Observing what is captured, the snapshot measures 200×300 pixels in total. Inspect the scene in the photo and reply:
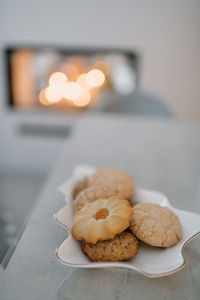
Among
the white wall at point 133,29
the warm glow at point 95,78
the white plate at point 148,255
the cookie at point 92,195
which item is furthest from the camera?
the warm glow at point 95,78

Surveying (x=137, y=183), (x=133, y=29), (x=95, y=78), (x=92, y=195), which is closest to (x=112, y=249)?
(x=92, y=195)

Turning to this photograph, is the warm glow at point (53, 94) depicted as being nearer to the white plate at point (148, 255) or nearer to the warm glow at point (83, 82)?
the warm glow at point (83, 82)

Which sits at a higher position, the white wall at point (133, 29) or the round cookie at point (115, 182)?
the white wall at point (133, 29)

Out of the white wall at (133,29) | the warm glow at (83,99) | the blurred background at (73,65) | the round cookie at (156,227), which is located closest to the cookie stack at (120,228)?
the round cookie at (156,227)

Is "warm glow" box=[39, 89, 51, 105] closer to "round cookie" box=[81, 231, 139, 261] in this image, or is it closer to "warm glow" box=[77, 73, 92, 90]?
"warm glow" box=[77, 73, 92, 90]

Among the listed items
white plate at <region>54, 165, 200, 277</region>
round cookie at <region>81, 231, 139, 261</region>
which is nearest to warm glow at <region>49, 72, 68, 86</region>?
white plate at <region>54, 165, 200, 277</region>

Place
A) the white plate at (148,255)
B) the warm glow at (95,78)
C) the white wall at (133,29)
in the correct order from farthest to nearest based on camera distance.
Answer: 1. the warm glow at (95,78)
2. the white wall at (133,29)
3. the white plate at (148,255)

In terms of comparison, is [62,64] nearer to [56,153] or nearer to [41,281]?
[56,153]

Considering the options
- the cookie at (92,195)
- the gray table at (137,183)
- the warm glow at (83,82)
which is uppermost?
the warm glow at (83,82)
